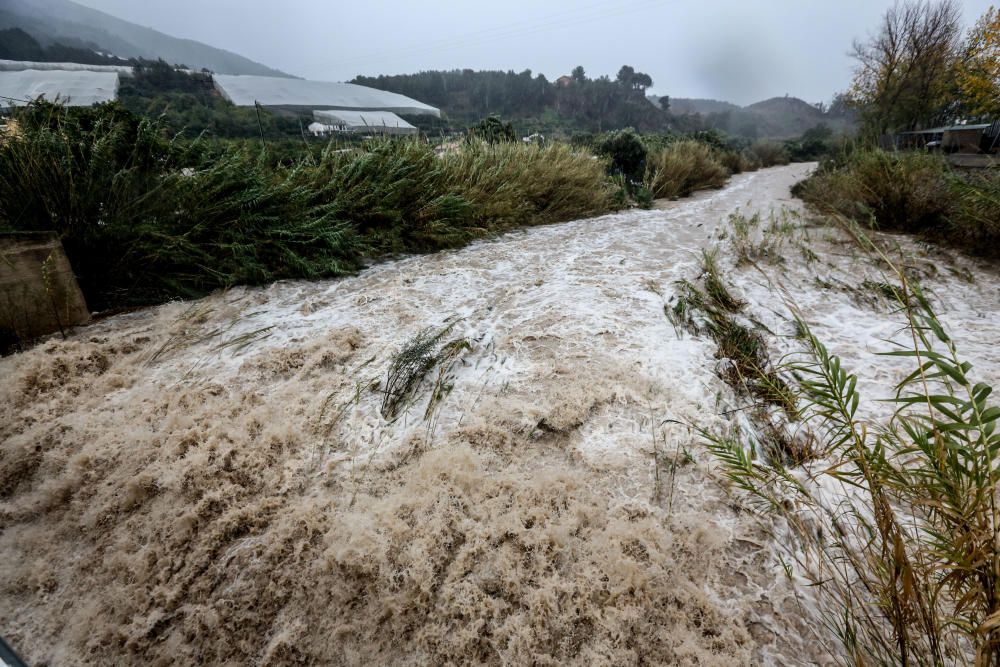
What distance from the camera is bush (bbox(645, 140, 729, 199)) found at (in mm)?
8398

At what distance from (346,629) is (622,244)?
4363 mm

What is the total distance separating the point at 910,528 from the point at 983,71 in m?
19.2

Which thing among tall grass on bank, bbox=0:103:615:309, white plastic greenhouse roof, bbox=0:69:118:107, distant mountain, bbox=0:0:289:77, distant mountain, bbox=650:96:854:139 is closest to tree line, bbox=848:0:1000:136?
tall grass on bank, bbox=0:103:615:309

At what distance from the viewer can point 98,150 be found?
8.66 feet

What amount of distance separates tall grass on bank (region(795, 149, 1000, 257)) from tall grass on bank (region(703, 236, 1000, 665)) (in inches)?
121

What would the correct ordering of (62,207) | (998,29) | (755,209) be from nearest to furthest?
1. (62,207)
2. (755,209)
3. (998,29)

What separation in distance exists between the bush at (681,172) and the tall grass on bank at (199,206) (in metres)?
5.30

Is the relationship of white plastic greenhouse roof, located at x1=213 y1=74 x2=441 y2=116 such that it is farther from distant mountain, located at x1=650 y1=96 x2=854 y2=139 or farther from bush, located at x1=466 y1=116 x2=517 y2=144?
distant mountain, located at x1=650 y1=96 x2=854 y2=139

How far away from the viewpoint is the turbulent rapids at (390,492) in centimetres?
110

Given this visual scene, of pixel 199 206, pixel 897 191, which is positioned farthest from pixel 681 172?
pixel 199 206

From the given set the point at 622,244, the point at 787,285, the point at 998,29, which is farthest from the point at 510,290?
the point at 998,29

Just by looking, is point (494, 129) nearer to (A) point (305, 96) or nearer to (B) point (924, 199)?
(B) point (924, 199)

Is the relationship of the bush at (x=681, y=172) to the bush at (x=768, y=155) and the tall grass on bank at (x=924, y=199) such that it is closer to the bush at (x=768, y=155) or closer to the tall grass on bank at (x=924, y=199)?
the tall grass on bank at (x=924, y=199)

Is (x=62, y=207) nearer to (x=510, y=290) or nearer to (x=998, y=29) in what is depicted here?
(x=510, y=290)
